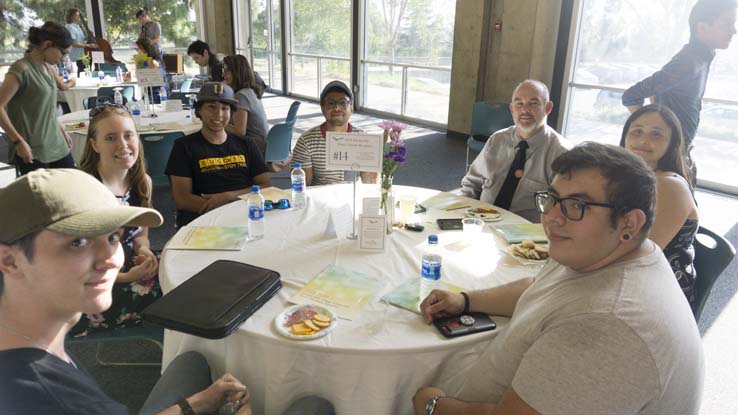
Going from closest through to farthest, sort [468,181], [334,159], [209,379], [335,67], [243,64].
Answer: [209,379] → [334,159] → [468,181] → [243,64] → [335,67]

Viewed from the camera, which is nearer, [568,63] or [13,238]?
[13,238]

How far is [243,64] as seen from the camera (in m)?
4.24

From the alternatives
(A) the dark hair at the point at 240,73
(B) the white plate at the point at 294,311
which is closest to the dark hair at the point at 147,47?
(A) the dark hair at the point at 240,73

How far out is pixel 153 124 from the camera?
4.28 m

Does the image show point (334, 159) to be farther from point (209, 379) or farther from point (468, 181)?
point (468, 181)

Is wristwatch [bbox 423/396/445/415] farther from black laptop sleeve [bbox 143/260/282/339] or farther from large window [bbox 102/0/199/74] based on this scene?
large window [bbox 102/0/199/74]

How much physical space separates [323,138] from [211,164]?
2.20 ft

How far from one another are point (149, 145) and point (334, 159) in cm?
218

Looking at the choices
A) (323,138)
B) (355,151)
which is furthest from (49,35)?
(355,151)

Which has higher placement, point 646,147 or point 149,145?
point 646,147

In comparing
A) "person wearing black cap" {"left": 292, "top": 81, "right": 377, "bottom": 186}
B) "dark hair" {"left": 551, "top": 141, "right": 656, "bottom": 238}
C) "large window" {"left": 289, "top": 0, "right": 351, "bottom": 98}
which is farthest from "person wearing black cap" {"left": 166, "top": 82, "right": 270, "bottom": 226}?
"large window" {"left": 289, "top": 0, "right": 351, "bottom": 98}

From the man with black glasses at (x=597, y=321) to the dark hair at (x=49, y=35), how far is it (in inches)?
140

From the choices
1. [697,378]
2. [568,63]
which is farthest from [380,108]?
[697,378]

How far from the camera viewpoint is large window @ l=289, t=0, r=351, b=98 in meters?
8.80
